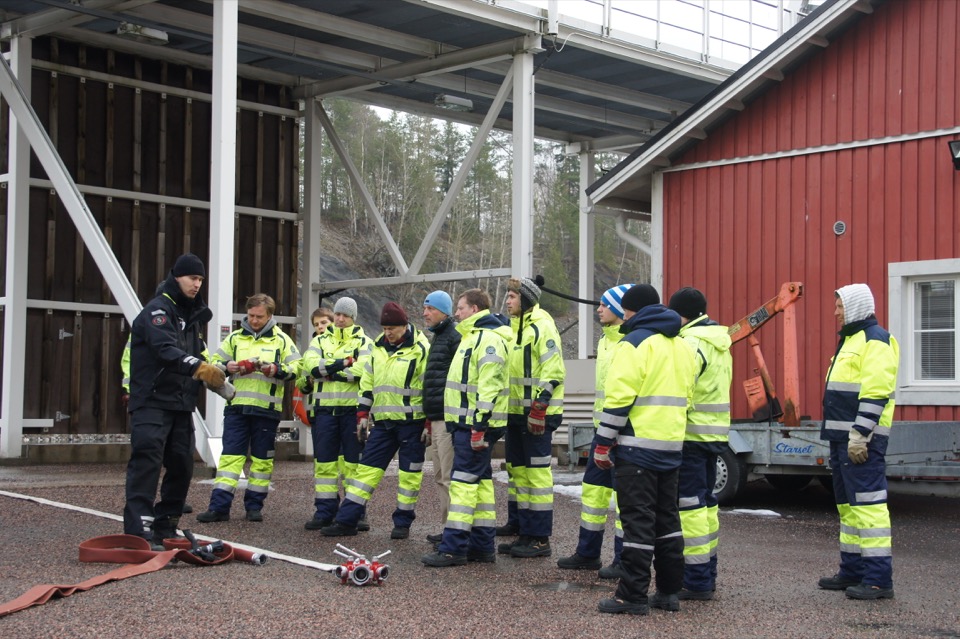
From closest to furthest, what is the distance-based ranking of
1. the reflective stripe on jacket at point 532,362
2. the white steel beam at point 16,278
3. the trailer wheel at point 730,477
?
1. the reflective stripe on jacket at point 532,362
2. the trailer wheel at point 730,477
3. the white steel beam at point 16,278

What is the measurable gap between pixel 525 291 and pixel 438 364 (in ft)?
3.16

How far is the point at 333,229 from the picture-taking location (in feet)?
160

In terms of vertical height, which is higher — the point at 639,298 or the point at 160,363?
the point at 639,298

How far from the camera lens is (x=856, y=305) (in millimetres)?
8125

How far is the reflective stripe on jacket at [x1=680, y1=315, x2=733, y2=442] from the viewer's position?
7.69 metres

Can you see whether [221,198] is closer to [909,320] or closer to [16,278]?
[16,278]

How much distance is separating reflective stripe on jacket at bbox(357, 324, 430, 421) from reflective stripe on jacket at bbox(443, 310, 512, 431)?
90 cm

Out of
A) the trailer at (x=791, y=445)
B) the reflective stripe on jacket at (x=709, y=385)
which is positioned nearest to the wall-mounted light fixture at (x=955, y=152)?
the trailer at (x=791, y=445)

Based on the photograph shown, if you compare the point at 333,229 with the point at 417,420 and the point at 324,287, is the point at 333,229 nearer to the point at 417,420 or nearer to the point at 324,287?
the point at 324,287

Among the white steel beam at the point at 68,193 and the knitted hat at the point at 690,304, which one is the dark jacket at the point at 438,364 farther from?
the white steel beam at the point at 68,193

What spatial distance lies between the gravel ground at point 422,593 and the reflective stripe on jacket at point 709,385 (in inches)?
43.6

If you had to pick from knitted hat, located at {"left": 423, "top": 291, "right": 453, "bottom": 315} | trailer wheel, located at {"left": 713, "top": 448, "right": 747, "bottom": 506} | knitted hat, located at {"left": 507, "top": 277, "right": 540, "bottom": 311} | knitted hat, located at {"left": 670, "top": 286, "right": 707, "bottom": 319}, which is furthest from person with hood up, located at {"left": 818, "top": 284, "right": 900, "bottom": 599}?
trailer wheel, located at {"left": 713, "top": 448, "right": 747, "bottom": 506}

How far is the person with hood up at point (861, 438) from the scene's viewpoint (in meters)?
7.77

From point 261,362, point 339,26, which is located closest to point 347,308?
point 261,362
